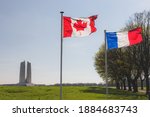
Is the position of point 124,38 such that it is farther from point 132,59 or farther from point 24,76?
point 24,76

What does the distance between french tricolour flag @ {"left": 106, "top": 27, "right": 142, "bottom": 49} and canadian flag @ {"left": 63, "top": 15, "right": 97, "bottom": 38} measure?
306 centimetres

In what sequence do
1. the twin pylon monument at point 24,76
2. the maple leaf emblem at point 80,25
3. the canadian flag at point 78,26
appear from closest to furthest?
the canadian flag at point 78,26 < the maple leaf emblem at point 80,25 < the twin pylon monument at point 24,76

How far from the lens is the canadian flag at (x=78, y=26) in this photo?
27.4m

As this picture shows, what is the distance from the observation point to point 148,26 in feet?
197

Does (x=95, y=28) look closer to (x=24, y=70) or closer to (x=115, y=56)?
(x=115, y=56)

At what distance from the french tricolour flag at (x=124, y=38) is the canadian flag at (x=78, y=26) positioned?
10.1 feet

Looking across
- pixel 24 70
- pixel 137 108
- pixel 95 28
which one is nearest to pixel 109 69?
pixel 24 70

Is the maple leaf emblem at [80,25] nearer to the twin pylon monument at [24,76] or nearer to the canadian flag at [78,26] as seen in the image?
the canadian flag at [78,26]

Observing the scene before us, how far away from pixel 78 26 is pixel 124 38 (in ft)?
14.9

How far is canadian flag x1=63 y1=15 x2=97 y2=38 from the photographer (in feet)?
89.9

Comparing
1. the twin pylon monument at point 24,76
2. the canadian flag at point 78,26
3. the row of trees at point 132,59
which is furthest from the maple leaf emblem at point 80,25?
the twin pylon monument at point 24,76

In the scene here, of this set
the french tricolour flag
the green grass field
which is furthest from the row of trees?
the french tricolour flag

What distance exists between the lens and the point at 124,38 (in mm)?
29047

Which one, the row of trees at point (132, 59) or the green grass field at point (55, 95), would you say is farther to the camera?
the row of trees at point (132, 59)
